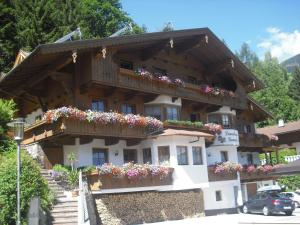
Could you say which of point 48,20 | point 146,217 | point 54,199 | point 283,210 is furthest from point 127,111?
point 48,20

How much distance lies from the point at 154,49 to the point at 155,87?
257cm

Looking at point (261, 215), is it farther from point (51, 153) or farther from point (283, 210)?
point (51, 153)

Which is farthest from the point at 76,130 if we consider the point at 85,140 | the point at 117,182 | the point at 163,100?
the point at 163,100

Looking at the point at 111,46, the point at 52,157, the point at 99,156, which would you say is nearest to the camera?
the point at 52,157

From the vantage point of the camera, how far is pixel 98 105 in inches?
1021

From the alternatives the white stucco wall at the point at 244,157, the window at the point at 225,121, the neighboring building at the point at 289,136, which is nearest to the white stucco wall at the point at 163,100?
the window at the point at 225,121

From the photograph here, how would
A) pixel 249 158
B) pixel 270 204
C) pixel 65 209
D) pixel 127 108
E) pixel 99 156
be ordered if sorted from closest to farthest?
pixel 65 209 < pixel 99 156 < pixel 270 204 < pixel 127 108 < pixel 249 158

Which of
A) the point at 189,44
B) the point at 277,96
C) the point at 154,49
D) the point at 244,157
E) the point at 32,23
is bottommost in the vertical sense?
the point at 244,157

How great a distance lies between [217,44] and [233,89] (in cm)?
593

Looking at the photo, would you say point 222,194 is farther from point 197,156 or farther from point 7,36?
point 7,36

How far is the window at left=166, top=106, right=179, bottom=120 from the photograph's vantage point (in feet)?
96.0

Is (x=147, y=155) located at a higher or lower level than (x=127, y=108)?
lower

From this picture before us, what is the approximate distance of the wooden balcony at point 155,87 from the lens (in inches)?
966

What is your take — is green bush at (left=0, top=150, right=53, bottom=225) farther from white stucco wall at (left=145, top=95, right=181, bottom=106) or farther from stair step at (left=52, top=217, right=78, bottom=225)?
white stucco wall at (left=145, top=95, right=181, bottom=106)
